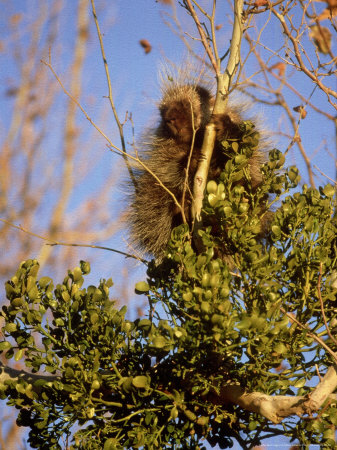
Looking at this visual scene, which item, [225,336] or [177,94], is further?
[177,94]

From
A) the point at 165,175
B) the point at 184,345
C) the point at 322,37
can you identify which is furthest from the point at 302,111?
the point at 184,345

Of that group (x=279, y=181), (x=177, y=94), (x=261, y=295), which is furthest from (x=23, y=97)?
(x=261, y=295)

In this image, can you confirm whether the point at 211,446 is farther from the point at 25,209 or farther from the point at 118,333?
the point at 25,209

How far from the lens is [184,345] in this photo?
1.49 meters

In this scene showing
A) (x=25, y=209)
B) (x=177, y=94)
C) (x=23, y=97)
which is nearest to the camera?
(x=177, y=94)

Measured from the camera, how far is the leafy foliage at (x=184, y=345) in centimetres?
150

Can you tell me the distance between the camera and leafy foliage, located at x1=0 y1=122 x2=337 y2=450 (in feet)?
4.92

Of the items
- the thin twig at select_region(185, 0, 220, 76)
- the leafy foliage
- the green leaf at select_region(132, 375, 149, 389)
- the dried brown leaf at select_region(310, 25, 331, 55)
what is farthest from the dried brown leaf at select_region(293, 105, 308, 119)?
the green leaf at select_region(132, 375, 149, 389)

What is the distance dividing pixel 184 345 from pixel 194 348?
3 centimetres

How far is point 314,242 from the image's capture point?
169 cm

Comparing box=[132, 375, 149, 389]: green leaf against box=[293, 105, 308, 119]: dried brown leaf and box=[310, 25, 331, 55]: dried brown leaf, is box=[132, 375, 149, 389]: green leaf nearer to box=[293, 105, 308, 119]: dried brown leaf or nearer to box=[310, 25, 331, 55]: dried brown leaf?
box=[293, 105, 308, 119]: dried brown leaf

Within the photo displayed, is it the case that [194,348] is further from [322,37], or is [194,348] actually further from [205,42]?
[322,37]

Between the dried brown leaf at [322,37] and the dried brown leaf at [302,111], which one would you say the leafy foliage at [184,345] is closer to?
the dried brown leaf at [302,111]

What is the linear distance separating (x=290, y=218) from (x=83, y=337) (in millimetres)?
767
